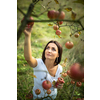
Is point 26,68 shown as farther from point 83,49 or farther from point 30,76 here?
point 83,49

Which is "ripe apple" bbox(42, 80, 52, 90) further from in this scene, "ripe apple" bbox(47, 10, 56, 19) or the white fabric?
"ripe apple" bbox(47, 10, 56, 19)

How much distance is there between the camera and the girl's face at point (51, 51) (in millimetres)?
1031

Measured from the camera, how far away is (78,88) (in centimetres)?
113

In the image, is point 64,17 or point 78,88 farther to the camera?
point 78,88

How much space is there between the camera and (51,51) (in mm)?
1031

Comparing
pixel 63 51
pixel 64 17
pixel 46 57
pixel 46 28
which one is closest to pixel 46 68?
pixel 46 57

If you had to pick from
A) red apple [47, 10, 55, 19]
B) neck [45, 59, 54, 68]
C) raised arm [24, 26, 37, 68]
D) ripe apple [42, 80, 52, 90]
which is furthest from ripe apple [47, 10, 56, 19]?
ripe apple [42, 80, 52, 90]

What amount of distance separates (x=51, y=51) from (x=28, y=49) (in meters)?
0.20

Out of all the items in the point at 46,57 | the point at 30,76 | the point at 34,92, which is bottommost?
the point at 34,92

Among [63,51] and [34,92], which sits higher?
[63,51]

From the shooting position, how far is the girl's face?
1.03 m

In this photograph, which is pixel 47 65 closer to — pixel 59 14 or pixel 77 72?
pixel 77 72

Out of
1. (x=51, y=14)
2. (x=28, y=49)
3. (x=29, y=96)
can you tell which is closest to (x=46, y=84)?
(x=29, y=96)

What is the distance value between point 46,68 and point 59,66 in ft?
0.38
